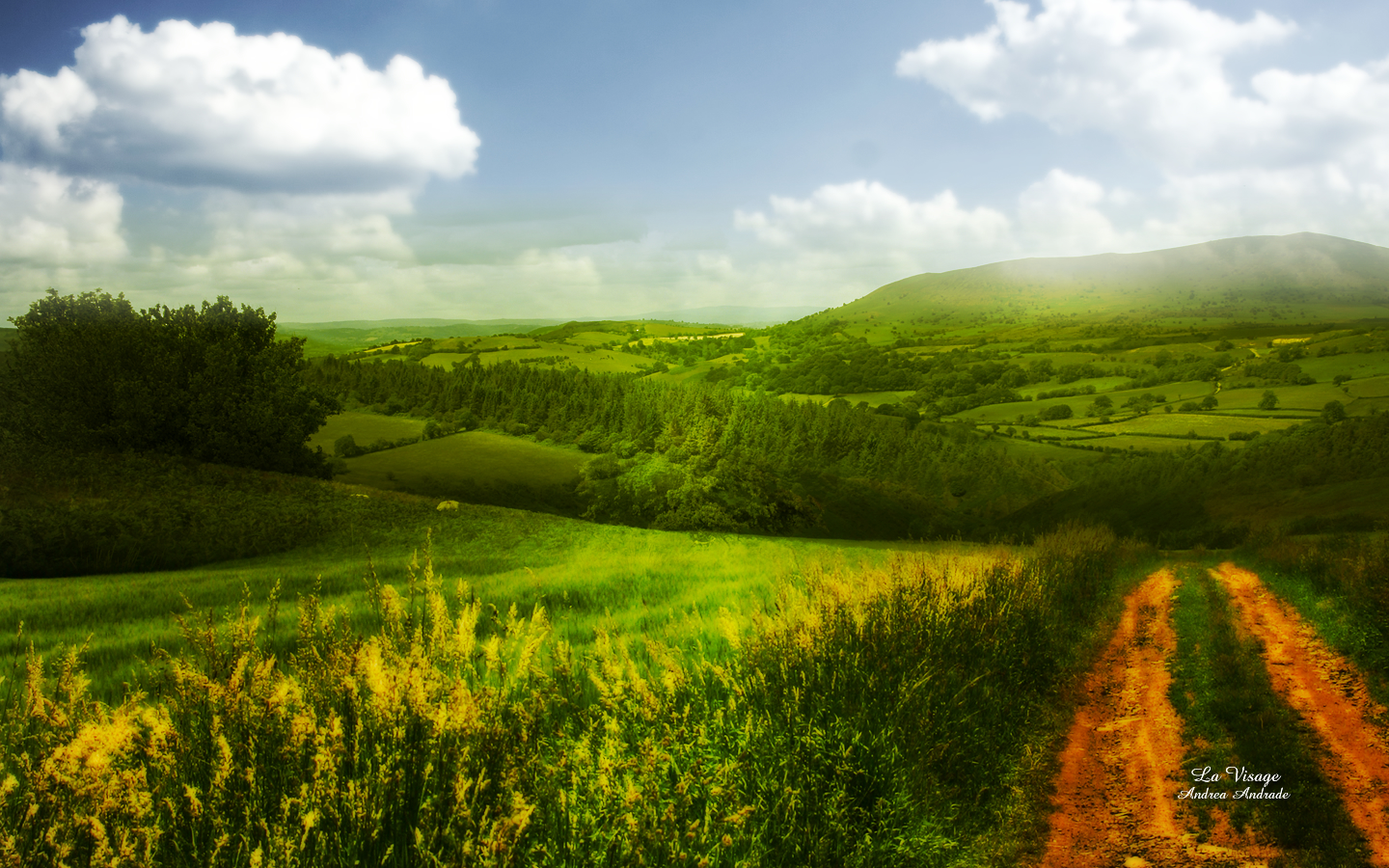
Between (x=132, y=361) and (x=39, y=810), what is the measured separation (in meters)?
19.2

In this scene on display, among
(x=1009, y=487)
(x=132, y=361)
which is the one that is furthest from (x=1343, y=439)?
(x=132, y=361)

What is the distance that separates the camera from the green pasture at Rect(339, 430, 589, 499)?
23.2 meters

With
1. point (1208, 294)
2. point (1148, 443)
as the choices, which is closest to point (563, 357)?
point (1148, 443)

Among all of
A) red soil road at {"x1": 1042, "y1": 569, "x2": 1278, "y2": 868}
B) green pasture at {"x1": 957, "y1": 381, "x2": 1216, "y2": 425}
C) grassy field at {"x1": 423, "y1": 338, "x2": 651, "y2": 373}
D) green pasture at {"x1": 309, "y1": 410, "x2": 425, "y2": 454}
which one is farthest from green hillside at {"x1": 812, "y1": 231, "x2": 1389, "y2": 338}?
red soil road at {"x1": 1042, "y1": 569, "x2": 1278, "y2": 868}

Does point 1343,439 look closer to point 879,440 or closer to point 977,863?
point 879,440

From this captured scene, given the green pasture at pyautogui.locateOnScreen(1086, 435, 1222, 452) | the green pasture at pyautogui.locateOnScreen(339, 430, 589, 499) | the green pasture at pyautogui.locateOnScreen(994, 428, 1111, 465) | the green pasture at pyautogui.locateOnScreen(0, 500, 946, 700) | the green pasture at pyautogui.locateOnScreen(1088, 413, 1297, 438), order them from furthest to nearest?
the green pasture at pyautogui.locateOnScreen(994, 428, 1111, 465), the green pasture at pyautogui.locateOnScreen(1086, 435, 1222, 452), the green pasture at pyautogui.locateOnScreen(1088, 413, 1297, 438), the green pasture at pyautogui.locateOnScreen(339, 430, 589, 499), the green pasture at pyautogui.locateOnScreen(0, 500, 946, 700)

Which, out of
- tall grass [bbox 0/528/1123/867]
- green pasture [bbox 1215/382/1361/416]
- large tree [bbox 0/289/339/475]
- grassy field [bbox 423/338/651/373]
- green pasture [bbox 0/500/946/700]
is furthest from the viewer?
green pasture [bbox 1215/382/1361/416]

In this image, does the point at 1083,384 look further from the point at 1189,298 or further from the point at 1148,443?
the point at 1189,298

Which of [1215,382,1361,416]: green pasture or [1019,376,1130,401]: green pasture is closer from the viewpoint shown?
[1215,382,1361,416]: green pasture

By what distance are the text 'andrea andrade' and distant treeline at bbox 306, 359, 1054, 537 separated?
79.1 ft

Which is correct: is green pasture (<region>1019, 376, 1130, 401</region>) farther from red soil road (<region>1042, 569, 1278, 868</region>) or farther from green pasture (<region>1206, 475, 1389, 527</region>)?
red soil road (<region>1042, 569, 1278, 868</region>)

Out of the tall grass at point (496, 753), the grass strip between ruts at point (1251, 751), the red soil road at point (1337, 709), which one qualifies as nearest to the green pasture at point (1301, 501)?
the red soil road at point (1337, 709)

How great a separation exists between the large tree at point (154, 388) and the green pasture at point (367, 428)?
209 inches

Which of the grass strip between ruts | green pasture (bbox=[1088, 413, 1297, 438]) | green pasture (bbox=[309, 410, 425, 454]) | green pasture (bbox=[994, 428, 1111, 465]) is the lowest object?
green pasture (bbox=[994, 428, 1111, 465])
